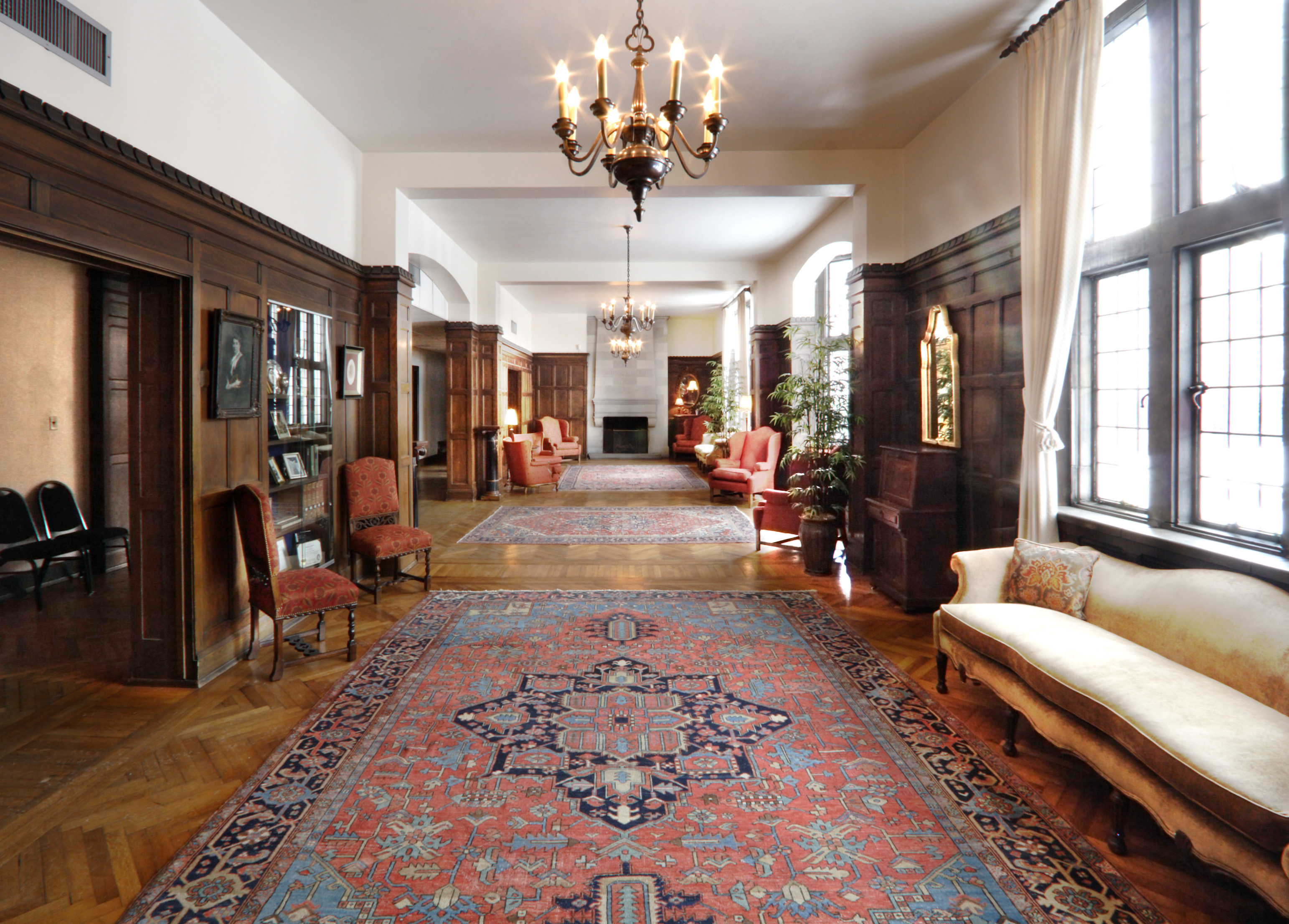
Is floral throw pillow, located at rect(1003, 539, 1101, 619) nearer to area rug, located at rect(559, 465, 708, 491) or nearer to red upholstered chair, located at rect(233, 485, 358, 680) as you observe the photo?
red upholstered chair, located at rect(233, 485, 358, 680)

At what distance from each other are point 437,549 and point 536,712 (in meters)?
4.01

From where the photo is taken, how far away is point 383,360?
591 cm

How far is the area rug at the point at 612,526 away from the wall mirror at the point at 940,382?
261 centimetres

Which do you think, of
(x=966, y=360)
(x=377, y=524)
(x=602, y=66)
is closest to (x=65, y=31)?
(x=602, y=66)

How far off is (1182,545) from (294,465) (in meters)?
5.14

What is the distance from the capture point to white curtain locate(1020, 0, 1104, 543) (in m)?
3.45

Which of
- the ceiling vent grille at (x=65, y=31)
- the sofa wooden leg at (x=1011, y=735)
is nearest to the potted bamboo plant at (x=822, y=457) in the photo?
the sofa wooden leg at (x=1011, y=735)

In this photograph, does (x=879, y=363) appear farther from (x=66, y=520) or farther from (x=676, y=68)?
(x=66, y=520)

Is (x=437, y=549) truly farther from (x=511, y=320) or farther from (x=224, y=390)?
(x=511, y=320)

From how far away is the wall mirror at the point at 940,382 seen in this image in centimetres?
498

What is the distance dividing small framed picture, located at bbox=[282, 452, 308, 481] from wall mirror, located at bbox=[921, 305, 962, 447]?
471cm

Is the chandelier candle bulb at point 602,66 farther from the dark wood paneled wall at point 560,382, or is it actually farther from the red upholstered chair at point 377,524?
the dark wood paneled wall at point 560,382

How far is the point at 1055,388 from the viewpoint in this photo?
369 cm

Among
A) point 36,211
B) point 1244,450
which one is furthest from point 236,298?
point 1244,450
